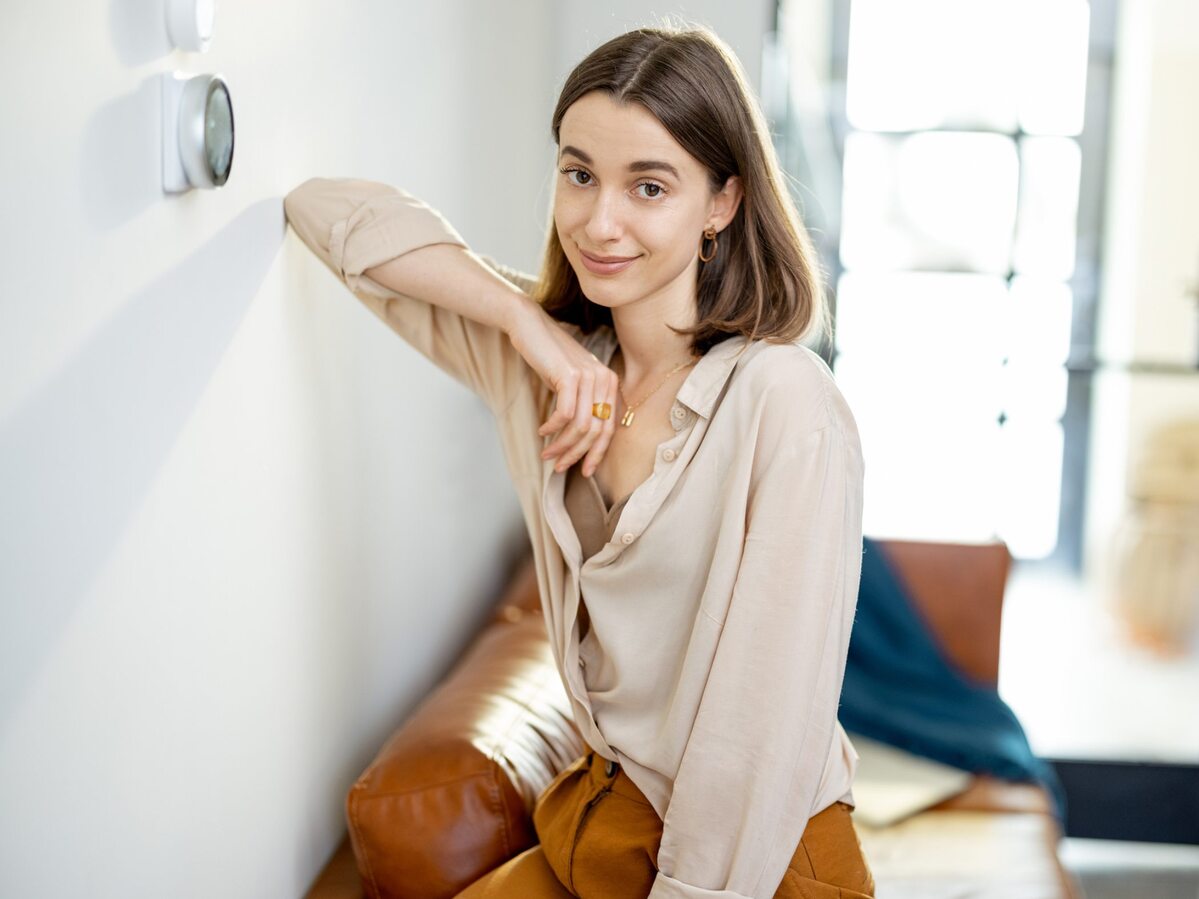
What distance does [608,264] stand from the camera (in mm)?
1489

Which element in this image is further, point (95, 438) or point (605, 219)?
point (605, 219)

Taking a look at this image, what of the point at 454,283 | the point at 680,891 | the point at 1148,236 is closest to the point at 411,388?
the point at 454,283

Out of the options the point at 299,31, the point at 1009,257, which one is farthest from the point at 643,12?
the point at 299,31

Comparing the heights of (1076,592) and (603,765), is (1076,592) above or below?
below

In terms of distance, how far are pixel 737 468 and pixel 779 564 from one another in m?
0.12

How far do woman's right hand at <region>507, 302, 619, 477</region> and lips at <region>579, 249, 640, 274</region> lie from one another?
0.40 ft

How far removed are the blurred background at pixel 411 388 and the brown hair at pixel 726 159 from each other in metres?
0.43

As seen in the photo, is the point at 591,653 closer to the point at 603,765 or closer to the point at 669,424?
the point at 603,765

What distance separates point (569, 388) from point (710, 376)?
176 mm

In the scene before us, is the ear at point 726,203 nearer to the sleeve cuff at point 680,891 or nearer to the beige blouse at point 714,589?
the beige blouse at point 714,589

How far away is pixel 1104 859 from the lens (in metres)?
3.32

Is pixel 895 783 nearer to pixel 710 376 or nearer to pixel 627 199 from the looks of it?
pixel 710 376

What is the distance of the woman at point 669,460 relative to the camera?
1.38 meters

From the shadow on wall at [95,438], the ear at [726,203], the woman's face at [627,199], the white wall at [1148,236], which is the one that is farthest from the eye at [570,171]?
the white wall at [1148,236]
